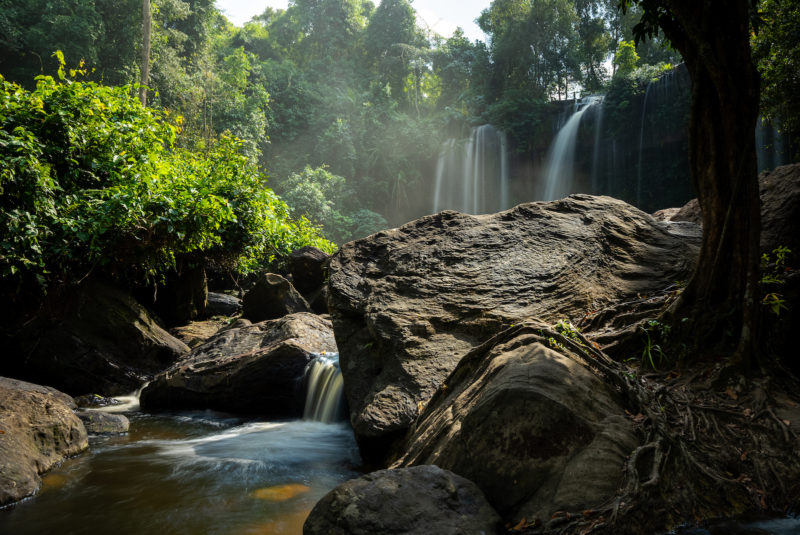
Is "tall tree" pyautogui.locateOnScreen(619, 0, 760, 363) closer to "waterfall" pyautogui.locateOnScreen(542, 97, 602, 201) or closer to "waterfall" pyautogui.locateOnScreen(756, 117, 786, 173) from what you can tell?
"waterfall" pyautogui.locateOnScreen(756, 117, 786, 173)

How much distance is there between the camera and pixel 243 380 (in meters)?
7.50

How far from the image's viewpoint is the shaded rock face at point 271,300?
35.8 ft

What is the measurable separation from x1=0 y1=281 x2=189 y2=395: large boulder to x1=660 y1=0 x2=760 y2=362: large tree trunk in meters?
8.35

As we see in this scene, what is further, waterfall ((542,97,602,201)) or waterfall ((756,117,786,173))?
waterfall ((542,97,602,201))

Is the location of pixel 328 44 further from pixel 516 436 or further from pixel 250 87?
pixel 516 436

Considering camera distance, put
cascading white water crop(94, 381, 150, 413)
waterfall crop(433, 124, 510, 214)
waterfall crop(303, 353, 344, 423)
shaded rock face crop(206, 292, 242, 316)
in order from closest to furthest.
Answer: waterfall crop(303, 353, 344, 423) → cascading white water crop(94, 381, 150, 413) → shaded rock face crop(206, 292, 242, 316) → waterfall crop(433, 124, 510, 214)

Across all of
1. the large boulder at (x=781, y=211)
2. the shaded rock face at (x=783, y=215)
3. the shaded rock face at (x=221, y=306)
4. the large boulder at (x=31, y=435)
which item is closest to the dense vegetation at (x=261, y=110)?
the shaded rock face at (x=221, y=306)

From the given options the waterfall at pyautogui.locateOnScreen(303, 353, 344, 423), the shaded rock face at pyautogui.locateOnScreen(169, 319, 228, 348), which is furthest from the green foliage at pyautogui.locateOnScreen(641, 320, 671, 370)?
the shaded rock face at pyautogui.locateOnScreen(169, 319, 228, 348)

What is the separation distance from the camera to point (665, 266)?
5996 millimetres

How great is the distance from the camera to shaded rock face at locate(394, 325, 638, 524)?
114 inches

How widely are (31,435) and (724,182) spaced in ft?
22.0

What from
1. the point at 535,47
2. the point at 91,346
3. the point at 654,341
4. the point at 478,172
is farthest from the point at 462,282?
the point at 535,47

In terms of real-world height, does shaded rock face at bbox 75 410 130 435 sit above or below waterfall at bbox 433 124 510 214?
below

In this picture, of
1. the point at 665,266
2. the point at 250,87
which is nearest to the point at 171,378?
the point at 665,266
